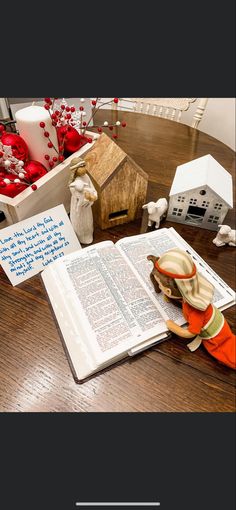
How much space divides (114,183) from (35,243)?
0.94 feet

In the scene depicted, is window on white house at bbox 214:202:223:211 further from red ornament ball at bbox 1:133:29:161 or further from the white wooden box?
red ornament ball at bbox 1:133:29:161

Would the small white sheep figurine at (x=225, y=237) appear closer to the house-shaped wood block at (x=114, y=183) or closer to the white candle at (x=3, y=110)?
the house-shaped wood block at (x=114, y=183)

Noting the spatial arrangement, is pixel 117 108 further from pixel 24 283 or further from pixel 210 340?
pixel 210 340

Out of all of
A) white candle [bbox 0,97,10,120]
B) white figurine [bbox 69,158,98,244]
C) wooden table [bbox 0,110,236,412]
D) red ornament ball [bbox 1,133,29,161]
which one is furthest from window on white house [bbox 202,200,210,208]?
white candle [bbox 0,97,10,120]

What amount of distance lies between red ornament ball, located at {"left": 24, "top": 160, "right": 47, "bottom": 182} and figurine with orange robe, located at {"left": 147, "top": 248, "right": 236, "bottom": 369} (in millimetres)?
449

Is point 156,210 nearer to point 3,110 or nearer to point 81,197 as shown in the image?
point 81,197

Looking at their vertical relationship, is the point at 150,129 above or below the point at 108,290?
above

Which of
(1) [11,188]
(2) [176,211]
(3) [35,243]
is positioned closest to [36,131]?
(1) [11,188]

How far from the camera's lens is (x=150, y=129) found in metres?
1.43

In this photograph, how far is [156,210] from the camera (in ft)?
3.05

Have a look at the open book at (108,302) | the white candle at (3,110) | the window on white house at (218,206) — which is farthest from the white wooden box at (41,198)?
the window on white house at (218,206)

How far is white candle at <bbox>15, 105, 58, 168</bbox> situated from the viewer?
0.83 meters

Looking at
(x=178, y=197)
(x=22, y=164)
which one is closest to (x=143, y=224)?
(x=178, y=197)

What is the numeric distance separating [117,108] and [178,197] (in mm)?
926
